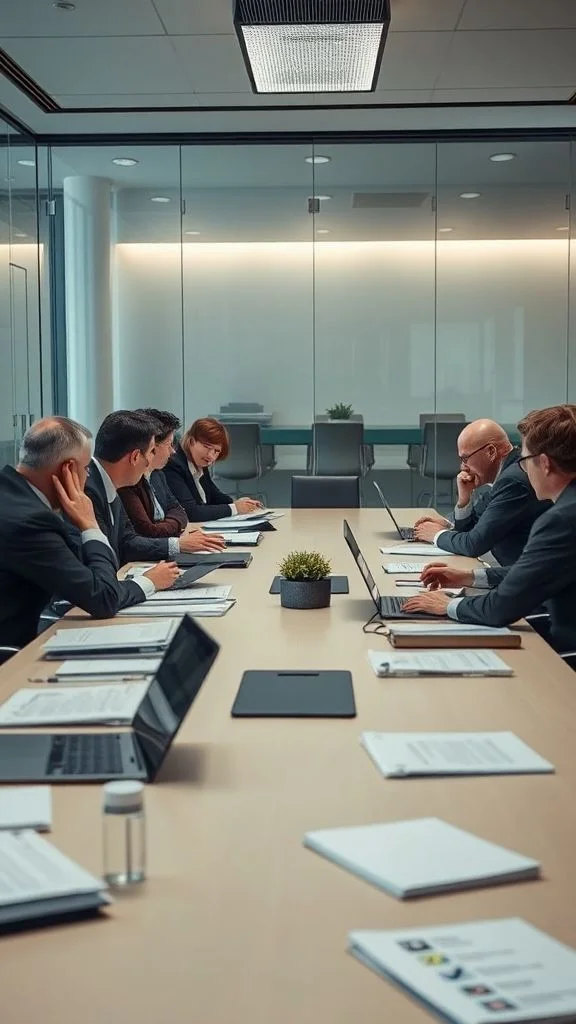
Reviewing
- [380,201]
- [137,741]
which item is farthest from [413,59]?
[137,741]

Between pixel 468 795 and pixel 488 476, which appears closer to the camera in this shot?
pixel 468 795

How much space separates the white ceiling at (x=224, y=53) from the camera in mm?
5676

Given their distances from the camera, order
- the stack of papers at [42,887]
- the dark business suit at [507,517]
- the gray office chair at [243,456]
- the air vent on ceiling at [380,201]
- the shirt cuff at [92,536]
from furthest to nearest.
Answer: the air vent on ceiling at [380,201]
the gray office chair at [243,456]
the dark business suit at [507,517]
the shirt cuff at [92,536]
the stack of papers at [42,887]

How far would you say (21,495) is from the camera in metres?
3.04

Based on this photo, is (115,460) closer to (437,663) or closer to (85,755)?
(437,663)

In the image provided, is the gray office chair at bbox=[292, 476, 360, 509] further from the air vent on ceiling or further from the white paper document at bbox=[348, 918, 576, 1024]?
the white paper document at bbox=[348, 918, 576, 1024]

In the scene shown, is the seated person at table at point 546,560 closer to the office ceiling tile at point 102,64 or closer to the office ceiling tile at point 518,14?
the office ceiling tile at point 518,14

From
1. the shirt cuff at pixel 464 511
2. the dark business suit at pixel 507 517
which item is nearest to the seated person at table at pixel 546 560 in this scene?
the dark business suit at pixel 507 517

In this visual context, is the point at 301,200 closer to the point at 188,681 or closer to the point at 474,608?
the point at 474,608

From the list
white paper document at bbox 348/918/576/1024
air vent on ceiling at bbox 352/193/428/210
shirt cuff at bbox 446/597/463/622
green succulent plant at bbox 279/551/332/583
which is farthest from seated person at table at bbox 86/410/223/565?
air vent on ceiling at bbox 352/193/428/210

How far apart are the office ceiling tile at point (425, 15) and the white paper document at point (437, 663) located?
157 inches

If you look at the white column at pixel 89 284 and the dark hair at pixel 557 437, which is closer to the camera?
the dark hair at pixel 557 437

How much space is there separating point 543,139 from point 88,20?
13.0 feet

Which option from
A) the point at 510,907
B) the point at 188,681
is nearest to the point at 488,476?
the point at 188,681
